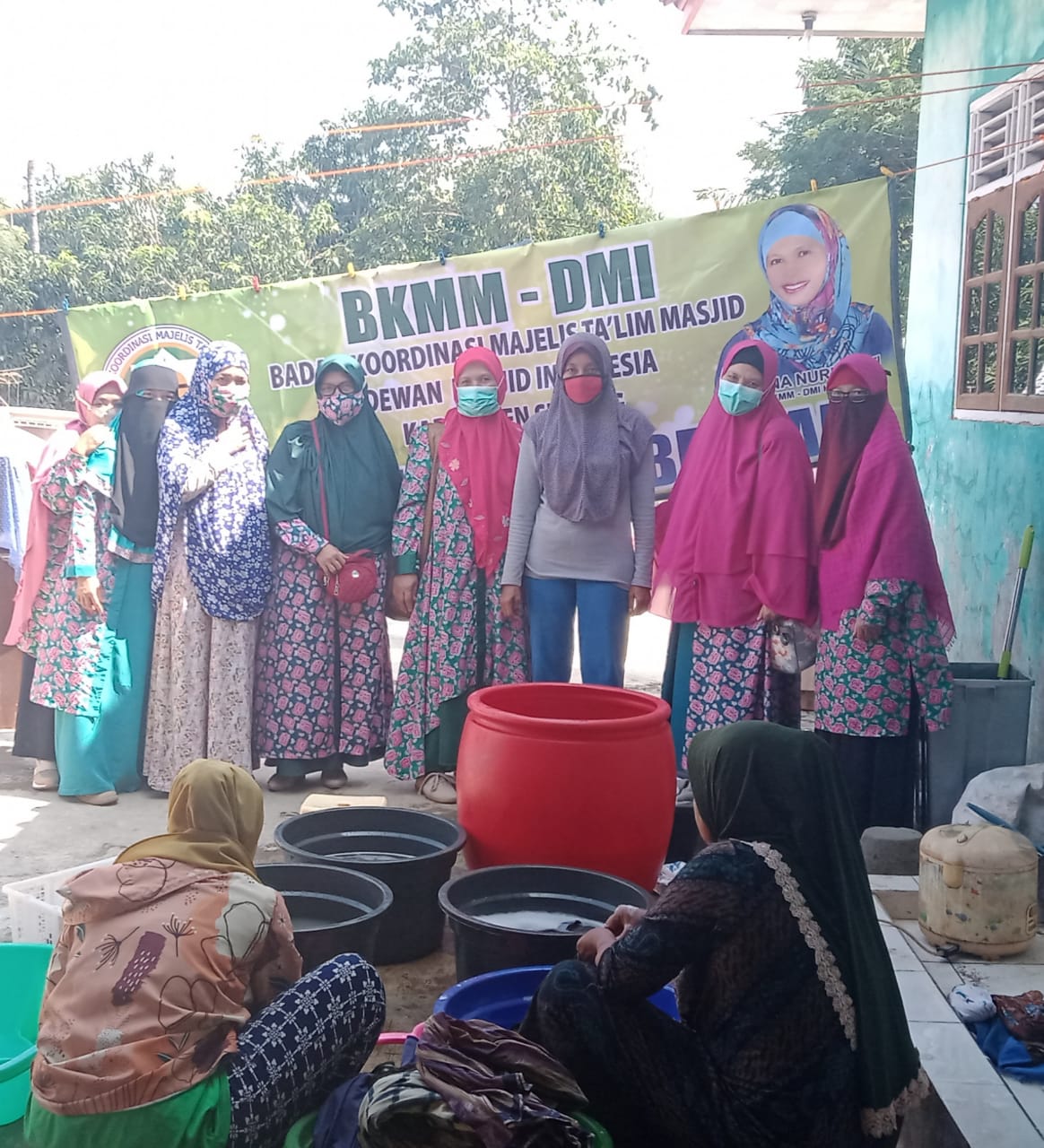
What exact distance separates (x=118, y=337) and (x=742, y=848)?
13.5 ft

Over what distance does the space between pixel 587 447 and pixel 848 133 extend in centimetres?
1352

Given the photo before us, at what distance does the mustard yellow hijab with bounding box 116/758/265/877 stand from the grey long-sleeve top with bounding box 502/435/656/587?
2.15 metres

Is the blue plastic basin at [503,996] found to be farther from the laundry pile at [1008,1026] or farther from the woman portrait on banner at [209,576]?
the woman portrait on banner at [209,576]

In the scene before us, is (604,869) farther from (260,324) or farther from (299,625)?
(260,324)

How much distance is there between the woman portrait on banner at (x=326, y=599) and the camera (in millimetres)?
4242

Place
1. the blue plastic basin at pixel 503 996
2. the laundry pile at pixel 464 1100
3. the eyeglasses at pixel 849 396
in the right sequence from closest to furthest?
the laundry pile at pixel 464 1100
the blue plastic basin at pixel 503 996
the eyeglasses at pixel 849 396

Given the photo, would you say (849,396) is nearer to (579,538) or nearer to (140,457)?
(579,538)

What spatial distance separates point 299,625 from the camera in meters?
4.24

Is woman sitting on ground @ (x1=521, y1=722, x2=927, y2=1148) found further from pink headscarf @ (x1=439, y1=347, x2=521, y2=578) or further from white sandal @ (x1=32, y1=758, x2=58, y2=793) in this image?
white sandal @ (x1=32, y1=758, x2=58, y2=793)

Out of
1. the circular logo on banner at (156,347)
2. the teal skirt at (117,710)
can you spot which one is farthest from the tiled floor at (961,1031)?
the circular logo on banner at (156,347)

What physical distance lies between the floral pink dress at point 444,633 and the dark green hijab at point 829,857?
8.09 ft

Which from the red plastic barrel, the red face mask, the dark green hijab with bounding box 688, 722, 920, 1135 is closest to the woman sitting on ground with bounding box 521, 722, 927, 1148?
the dark green hijab with bounding box 688, 722, 920, 1135

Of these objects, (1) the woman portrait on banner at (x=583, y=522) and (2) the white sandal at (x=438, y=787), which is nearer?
(1) the woman portrait on banner at (x=583, y=522)

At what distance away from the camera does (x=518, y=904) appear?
8.71ft
